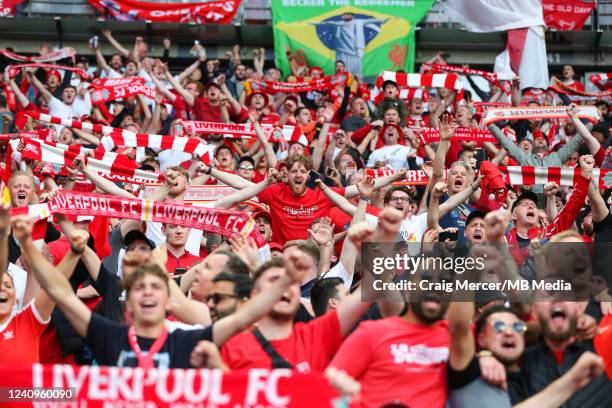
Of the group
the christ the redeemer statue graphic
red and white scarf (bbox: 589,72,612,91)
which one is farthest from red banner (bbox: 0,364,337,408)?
the christ the redeemer statue graphic

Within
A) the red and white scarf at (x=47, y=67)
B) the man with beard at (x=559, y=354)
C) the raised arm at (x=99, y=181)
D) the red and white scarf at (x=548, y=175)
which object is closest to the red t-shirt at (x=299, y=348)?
the man with beard at (x=559, y=354)

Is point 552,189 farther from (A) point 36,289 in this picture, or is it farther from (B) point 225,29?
(B) point 225,29

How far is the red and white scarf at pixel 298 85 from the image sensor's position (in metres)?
16.2

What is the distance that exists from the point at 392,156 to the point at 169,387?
8.00 metres

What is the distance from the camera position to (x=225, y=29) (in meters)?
20.8

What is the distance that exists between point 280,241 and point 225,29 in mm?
11066

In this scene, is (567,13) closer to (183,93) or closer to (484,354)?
(183,93)

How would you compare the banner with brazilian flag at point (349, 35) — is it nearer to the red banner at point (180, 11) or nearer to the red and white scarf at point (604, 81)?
the red banner at point (180, 11)

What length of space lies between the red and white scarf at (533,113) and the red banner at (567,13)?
7.81 metres

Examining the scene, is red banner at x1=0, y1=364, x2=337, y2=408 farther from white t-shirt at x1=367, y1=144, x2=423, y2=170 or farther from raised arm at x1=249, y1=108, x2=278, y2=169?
white t-shirt at x1=367, y1=144, x2=423, y2=170

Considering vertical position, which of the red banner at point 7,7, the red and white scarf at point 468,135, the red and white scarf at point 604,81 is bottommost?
the red and white scarf at point 468,135

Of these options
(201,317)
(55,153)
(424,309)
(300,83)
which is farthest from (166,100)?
(424,309)

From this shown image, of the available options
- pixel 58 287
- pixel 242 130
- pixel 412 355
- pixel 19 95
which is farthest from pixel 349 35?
pixel 412 355

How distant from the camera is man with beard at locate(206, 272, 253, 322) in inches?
254
